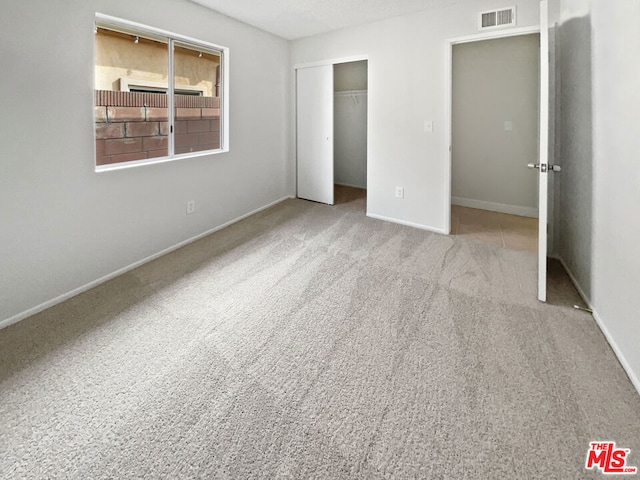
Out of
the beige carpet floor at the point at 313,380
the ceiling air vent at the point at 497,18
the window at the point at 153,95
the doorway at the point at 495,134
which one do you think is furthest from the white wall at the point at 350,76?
the beige carpet floor at the point at 313,380

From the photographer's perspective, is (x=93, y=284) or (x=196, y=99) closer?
(x=93, y=284)

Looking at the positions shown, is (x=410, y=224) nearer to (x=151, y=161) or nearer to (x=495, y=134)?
(x=495, y=134)

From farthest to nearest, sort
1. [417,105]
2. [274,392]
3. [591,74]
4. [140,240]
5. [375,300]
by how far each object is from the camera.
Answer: [417,105] → [140,240] → [375,300] → [591,74] → [274,392]

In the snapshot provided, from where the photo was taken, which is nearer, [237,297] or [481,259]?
[237,297]

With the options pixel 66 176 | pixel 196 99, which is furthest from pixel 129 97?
pixel 66 176

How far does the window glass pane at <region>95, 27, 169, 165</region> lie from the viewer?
2867 millimetres

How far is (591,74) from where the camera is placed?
2295 mm

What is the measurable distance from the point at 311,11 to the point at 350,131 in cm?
286

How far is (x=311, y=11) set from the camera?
382cm

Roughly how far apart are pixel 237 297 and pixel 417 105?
9.50 feet

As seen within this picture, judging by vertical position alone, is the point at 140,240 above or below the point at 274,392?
above

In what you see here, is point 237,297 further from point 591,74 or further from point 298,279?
point 591,74

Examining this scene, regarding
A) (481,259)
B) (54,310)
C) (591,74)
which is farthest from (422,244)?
(54,310)

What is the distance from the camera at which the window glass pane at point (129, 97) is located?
9.41 feet
